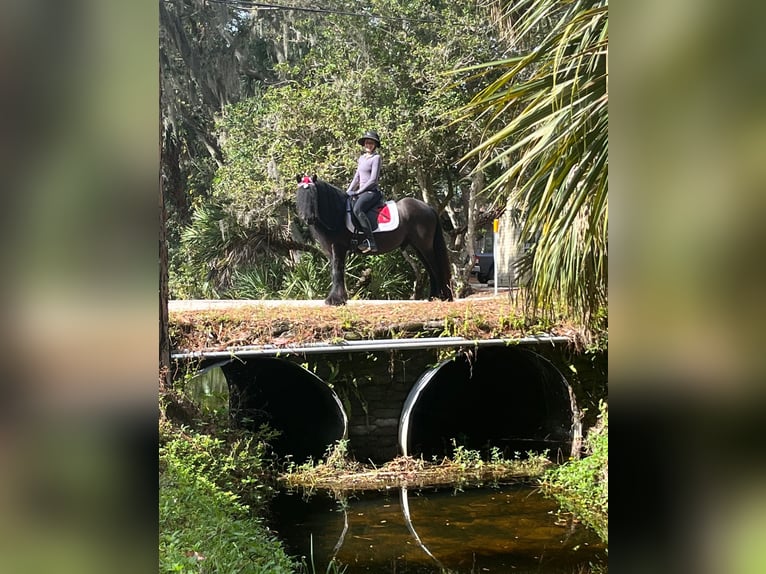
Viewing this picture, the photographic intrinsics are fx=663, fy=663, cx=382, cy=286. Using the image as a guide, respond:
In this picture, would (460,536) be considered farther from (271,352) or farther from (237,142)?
(237,142)

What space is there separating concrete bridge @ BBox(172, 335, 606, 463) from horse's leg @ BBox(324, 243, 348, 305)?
18.1 inches

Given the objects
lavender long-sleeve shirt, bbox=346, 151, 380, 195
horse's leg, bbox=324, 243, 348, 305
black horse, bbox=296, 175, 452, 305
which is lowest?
horse's leg, bbox=324, 243, 348, 305

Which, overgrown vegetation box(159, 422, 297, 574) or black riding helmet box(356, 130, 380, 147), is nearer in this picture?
overgrown vegetation box(159, 422, 297, 574)

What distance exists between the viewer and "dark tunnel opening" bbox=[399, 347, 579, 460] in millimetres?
5719

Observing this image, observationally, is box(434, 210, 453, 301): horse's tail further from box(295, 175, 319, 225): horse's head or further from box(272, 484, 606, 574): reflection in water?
→ box(272, 484, 606, 574): reflection in water

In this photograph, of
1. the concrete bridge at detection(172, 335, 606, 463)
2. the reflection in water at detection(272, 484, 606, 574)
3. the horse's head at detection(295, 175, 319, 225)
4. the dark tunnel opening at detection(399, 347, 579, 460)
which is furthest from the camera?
the dark tunnel opening at detection(399, 347, 579, 460)

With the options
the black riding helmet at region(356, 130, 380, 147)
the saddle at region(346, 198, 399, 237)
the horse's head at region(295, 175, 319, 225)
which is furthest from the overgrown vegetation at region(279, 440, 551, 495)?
the black riding helmet at region(356, 130, 380, 147)

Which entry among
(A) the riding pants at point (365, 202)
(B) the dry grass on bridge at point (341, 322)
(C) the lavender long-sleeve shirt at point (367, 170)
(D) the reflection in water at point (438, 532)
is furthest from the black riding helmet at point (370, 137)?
(D) the reflection in water at point (438, 532)

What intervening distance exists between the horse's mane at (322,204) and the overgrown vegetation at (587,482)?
2.54 meters

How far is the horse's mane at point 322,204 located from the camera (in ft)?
14.5

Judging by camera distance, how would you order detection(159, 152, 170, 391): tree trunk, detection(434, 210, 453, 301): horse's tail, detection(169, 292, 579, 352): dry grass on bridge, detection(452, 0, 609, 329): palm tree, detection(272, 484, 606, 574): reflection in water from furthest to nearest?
detection(434, 210, 453, 301): horse's tail, detection(272, 484, 606, 574): reflection in water, detection(169, 292, 579, 352): dry grass on bridge, detection(159, 152, 170, 391): tree trunk, detection(452, 0, 609, 329): palm tree

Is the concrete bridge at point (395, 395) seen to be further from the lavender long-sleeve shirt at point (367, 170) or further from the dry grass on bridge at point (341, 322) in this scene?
the lavender long-sleeve shirt at point (367, 170)

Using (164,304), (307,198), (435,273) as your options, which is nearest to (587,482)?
(435,273)
